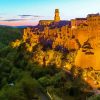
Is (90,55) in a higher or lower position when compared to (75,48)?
lower

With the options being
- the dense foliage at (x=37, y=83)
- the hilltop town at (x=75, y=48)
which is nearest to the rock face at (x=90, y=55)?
the hilltop town at (x=75, y=48)

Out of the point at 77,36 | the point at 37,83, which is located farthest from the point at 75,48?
the point at 37,83

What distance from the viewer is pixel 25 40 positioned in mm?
55906

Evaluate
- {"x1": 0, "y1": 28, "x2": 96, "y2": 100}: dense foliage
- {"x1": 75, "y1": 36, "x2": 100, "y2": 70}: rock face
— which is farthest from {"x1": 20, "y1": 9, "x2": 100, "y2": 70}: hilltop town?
{"x1": 0, "y1": 28, "x2": 96, "y2": 100}: dense foliage

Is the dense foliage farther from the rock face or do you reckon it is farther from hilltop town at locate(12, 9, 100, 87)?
the rock face

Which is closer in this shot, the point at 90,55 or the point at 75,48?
the point at 90,55

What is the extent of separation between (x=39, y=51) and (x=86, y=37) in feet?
26.3

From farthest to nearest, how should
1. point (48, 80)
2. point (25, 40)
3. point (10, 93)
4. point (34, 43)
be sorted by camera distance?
point (25, 40), point (34, 43), point (48, 80), point (10, 93)

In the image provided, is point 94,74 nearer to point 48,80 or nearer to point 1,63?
point 48,80

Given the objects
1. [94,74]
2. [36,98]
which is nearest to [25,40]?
[94,74]

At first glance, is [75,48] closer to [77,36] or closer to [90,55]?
[77,36]

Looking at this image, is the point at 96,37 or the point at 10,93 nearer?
the point at 10,93

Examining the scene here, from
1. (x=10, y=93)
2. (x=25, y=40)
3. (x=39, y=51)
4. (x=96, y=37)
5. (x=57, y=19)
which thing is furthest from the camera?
(x=57, y=19)

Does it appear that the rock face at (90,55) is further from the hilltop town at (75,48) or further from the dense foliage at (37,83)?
the dense foliage at (37,83)
